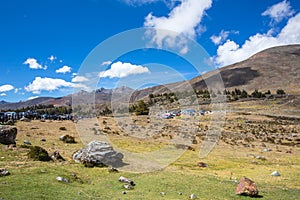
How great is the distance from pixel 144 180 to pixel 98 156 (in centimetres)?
687

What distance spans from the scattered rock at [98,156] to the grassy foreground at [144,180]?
3.61ft

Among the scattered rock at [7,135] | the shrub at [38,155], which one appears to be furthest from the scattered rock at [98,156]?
the scattered rock at [7,135]

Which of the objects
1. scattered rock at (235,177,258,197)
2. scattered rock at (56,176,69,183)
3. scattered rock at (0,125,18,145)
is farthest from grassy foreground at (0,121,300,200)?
scattered rock at (0,125,18,145)

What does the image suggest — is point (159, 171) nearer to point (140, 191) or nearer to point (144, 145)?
point (140, 191)

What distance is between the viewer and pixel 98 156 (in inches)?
1105

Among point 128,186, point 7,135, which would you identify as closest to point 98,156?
point 128,186

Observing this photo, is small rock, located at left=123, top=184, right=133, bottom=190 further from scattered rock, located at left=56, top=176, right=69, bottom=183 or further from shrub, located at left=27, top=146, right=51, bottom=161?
shrub, located at left=27, top=146, right=51, bottom=161

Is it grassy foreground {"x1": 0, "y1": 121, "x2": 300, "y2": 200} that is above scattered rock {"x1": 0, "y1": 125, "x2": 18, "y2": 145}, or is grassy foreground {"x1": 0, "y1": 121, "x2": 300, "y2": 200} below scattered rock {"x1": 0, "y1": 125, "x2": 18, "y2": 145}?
below

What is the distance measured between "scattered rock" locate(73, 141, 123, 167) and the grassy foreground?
110 cm

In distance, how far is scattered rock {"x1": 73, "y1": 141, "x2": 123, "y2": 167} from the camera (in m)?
27.6

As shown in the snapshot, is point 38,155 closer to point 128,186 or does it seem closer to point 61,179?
point 61,179

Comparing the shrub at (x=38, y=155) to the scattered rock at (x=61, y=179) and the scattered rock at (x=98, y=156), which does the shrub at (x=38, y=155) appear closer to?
the scattered rock at (x=98, y=156)

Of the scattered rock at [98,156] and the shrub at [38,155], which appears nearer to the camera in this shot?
the shrub at [38,155]

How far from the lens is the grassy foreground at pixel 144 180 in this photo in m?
17.7
